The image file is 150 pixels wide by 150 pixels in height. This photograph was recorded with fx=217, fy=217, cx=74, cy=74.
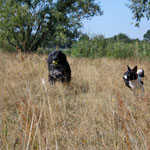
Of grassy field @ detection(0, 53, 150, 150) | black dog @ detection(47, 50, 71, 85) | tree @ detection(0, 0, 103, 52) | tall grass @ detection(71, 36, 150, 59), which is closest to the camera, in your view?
grassy field @ detection(0, 53, 150, 150)

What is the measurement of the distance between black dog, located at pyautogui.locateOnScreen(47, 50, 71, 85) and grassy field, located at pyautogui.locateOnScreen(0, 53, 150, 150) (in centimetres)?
37

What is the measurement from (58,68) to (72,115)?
117 inches

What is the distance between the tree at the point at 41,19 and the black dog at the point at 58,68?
32.6 feet

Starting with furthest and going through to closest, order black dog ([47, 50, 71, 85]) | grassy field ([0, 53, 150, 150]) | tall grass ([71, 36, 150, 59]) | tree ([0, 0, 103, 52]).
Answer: tree ([0, 0, 103, 52])
tall grass ([71, 36, 150, 59])
black dog ([47, 50, 71, 85])
grassy field ([0, 53, 150, 150])

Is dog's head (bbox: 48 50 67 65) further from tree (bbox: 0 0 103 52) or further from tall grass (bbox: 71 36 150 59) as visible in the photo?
tree (bbox: 0 0 103 52)

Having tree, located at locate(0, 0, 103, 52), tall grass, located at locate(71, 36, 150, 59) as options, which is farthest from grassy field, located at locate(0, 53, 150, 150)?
tree, located at locate(0, 0, 103, 52)

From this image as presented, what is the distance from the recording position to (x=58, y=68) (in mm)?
6336

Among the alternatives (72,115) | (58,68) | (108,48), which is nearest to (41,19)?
(108,48)

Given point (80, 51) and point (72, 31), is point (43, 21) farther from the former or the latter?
point (80, 51)

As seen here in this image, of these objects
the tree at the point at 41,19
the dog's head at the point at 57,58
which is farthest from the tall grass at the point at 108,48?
the dog's head at the point at 57,58

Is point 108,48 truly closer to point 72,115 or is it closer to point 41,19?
point 41,19

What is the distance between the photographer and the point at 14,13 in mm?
15398

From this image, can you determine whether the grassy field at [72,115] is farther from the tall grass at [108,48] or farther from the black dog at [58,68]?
the tall grass at [108,48]

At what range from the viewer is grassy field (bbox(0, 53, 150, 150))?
5.59 ft
